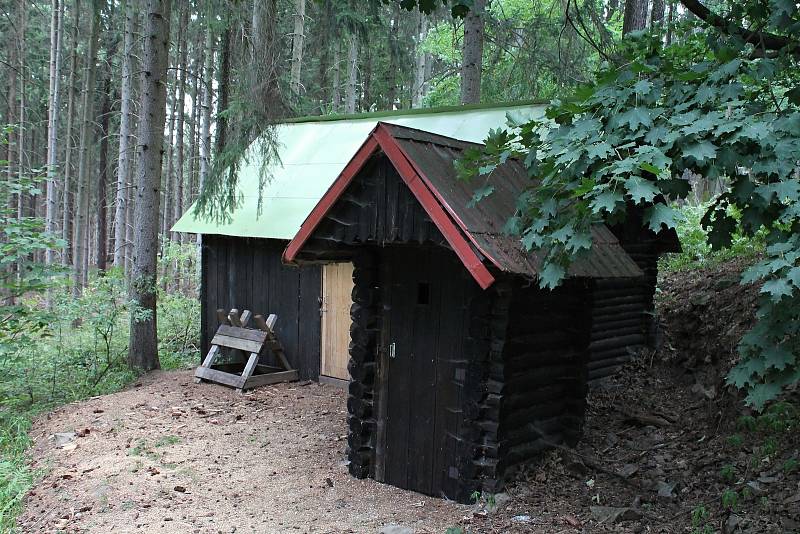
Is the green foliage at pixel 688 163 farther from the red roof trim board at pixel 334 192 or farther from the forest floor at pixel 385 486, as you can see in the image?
the forest floor at pixel 385 486

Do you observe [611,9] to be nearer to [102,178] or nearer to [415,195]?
[415,195]

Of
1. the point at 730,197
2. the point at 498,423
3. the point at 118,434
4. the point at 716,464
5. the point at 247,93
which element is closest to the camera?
the point at 730,197

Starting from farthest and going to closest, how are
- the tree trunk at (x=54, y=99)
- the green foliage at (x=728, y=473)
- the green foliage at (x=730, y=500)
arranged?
the tree trunk at (x=54, y=99) → the green foliage at (x=728, y=473) → the green foliage at (x=730, y=500)

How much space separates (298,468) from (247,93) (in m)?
5.19

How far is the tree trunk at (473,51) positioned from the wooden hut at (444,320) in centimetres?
710

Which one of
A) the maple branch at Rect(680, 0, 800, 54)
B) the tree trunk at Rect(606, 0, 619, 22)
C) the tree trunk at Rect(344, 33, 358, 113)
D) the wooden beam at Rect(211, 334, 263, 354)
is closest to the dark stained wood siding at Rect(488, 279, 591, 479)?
the maple branch at Rect(680, 0, 800, 54)

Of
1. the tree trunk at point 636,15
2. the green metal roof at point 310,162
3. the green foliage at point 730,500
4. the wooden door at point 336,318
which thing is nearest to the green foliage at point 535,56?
the tree trunk at point 636,15

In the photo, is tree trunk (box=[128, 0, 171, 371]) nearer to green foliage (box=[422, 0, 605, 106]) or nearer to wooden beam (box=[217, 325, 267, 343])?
wooden beam (box=[217, 325, 267, 343])

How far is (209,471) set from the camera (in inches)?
287

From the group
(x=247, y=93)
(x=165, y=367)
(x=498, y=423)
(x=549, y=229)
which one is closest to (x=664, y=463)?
(x=498, y=423)

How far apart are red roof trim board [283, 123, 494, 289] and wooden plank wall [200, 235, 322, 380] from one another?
4.48 m

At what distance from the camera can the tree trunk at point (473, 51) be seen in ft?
42.5

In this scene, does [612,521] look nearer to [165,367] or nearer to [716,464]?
[716,464]

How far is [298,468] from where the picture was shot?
24.3ft
